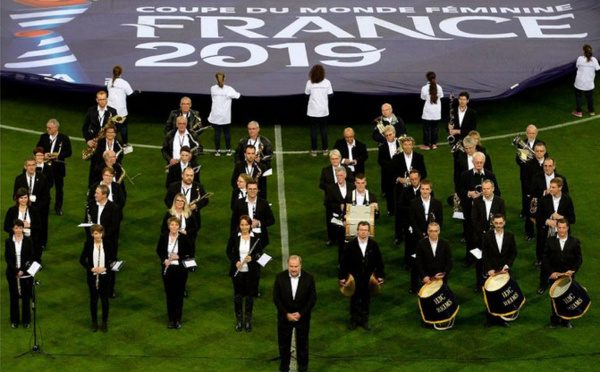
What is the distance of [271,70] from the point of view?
3017 cm

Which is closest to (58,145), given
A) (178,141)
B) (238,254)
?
(178,141)

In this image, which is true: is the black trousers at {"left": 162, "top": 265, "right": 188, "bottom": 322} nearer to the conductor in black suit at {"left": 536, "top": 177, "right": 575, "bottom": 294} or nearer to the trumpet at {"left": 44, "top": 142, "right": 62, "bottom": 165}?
the trumpet at {"left": 44, "top": 142, "right": 62, "bottom": 165}

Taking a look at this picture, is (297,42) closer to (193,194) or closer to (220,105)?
(220,105)

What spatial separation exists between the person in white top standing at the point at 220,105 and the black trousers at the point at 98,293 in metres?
7.14

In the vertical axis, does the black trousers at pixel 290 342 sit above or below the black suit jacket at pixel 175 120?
below

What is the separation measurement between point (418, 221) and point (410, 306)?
4.08 ft

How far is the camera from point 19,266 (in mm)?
20859

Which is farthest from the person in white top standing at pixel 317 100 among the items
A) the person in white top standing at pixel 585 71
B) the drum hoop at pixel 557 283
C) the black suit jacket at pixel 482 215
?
the drum hoop at pixel 557 283

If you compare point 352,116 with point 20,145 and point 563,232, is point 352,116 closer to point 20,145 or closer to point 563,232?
point 20,145

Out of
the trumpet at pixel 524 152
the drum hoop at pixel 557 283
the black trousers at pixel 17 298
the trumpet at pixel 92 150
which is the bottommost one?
the black trousers at pixel 17 298

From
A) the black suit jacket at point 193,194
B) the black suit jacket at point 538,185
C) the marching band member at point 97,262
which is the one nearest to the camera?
the marching band member at point 97,262

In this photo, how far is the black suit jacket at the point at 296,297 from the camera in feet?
64.3

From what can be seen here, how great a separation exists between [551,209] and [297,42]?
10593mm

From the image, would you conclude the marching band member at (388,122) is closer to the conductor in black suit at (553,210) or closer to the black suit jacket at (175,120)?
the black suit jacket at (175,120)
